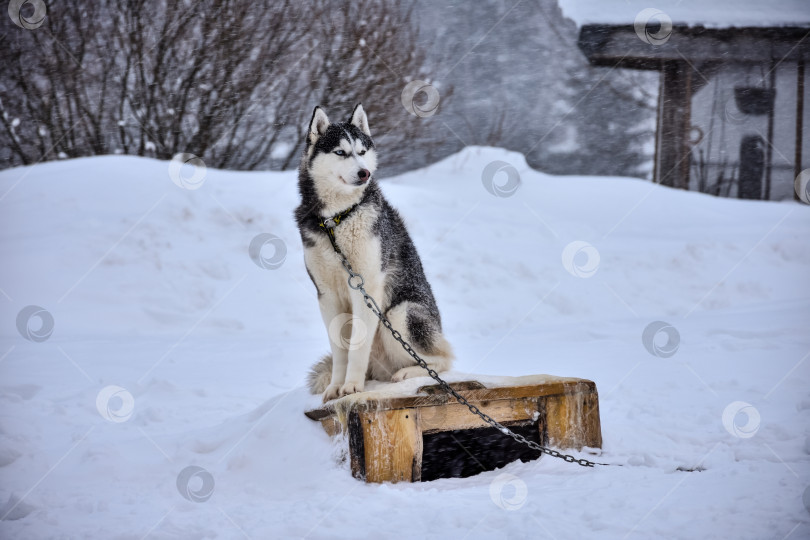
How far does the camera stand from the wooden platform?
265cm

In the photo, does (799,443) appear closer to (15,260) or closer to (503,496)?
(503,496)

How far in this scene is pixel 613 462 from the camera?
2850mm

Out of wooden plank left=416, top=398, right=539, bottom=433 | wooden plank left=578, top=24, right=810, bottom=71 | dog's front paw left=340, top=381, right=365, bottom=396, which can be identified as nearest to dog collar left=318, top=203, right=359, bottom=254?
Answer: dog's front paw left=340, top=381, right=365, bottom=396

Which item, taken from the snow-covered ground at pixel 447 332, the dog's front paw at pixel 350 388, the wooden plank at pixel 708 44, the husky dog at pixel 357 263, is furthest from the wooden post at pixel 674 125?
the dog's front paw at pixel 350 388

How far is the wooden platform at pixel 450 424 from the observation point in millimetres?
2652

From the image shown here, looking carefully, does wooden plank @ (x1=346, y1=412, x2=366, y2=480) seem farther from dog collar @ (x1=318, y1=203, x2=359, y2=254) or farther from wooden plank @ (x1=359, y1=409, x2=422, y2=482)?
dog collar @ (x1=318, y1=203, x2=359, y2=254)

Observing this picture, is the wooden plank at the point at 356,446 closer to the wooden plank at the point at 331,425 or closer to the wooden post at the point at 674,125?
the wooden plank at the point at 331,425

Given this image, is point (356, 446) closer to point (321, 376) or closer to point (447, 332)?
point (321, 376)

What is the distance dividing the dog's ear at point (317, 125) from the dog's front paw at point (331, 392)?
116 centimetres

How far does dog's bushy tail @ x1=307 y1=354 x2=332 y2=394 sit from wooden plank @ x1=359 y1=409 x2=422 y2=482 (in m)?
0.66

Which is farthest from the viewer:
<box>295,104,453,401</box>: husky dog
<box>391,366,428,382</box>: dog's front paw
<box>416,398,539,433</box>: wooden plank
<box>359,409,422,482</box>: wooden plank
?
<box>391,366,428,382</box>: dog's front paw

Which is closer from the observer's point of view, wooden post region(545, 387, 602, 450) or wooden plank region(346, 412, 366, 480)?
wooden plank region(346, 412, 366, 480)

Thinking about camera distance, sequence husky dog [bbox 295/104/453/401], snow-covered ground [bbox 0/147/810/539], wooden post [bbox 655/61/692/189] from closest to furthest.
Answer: snow-covered ground [bbox 0/147/810/539]
husky dog [bbox 295/104/453/401]
wooden post [bbox 655/61/692/189]

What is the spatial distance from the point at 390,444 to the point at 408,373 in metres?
0.54
